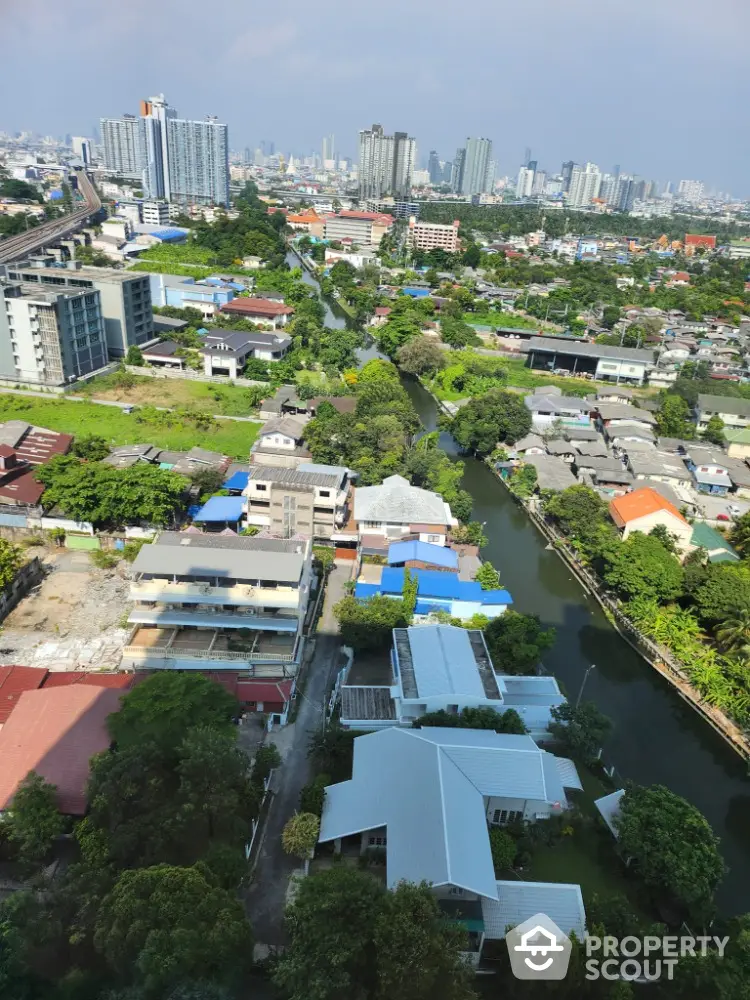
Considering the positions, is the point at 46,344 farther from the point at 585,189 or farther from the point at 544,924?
the point at 585,189

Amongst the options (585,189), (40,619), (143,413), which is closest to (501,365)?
(143,413)

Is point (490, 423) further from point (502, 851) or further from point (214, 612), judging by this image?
point (502, 851)

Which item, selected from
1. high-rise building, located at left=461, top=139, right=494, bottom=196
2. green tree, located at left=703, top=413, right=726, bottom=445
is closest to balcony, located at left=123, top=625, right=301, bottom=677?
green tree, located at left=703, top=413, right=726, bottom=445

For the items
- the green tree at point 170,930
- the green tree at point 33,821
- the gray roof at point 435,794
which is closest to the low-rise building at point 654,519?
the gray roof at point 435,794

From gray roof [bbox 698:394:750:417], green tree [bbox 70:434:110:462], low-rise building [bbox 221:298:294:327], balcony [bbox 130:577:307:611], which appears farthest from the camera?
low-rise building [bbox 221:298:294:327]

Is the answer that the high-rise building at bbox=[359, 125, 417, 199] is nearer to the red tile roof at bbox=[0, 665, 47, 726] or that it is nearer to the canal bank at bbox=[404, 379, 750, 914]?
the canal bank at bbox=[404, 379, 750, 914]

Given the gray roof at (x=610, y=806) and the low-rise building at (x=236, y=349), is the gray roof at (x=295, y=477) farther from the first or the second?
the low-rise building at (x=236, y=349)
